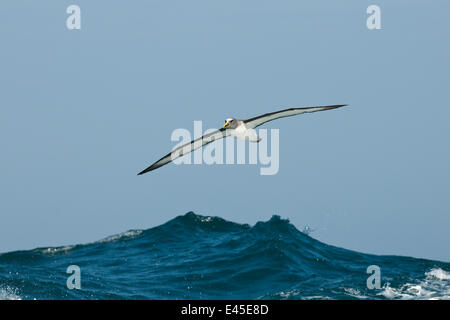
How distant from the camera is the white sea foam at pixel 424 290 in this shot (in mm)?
20125

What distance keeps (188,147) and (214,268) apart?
5.23 metres

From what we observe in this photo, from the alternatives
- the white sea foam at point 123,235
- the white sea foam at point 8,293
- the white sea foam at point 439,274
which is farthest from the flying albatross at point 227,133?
the white sea foam at point 123,235

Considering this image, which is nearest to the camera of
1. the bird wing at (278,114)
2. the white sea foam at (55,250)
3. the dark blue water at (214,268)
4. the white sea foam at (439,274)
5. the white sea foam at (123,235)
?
the dark blue water at (214,268)

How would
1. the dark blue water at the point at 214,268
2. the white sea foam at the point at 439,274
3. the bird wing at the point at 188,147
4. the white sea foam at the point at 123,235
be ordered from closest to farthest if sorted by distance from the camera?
1. the dark blue water at the point at 214,268
2. the bird wing at the point at 188,147
3. the white sea foam at the point at 439,274
4. the white sea foam at the point at 123,235

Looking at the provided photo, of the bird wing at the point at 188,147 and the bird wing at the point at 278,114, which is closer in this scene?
the bird wing at the point at 278,114

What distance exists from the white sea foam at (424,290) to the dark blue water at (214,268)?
0.04 m

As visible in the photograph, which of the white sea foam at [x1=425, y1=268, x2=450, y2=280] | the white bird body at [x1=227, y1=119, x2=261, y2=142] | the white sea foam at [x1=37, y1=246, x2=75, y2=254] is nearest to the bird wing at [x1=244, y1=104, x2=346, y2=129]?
the white bird body at [x1=227, y1=119, x2=261, y2=142]

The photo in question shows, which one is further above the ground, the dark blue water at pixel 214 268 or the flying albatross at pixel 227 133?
the flying albatross at pixel 227 133

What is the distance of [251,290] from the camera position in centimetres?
2103

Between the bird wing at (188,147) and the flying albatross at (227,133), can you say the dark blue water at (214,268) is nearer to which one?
the bird wing at (188,147)

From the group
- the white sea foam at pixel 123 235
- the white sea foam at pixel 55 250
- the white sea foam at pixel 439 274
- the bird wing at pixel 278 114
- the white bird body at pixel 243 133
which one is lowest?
the white sea foam at pixel 439 274

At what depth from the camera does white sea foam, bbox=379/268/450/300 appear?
2012cm

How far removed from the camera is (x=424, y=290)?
21469 mm
